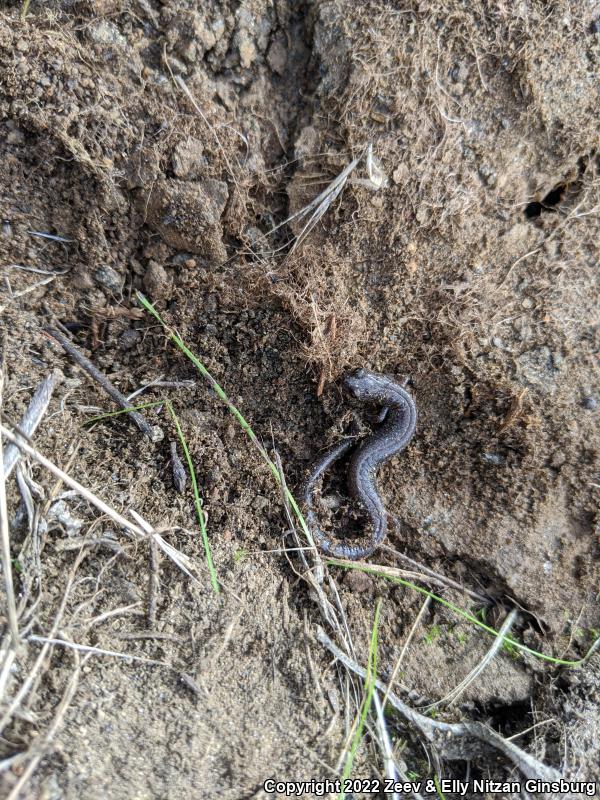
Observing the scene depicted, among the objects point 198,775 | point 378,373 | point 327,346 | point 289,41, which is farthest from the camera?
point 378,373

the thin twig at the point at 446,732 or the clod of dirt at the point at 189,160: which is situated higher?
the clod of dirt at the point at 189,160

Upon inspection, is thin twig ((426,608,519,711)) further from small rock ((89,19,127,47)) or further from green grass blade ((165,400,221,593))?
small rock ((89,19,127,47))

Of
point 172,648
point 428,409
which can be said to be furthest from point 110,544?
point 428,409

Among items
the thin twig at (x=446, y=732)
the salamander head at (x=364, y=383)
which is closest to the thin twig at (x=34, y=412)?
the salamander head at (x=364, y=383)

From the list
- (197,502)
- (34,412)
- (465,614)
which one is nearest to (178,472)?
(197,502)

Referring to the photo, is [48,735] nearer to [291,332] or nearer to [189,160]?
[291,332]

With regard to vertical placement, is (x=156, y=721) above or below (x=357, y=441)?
below

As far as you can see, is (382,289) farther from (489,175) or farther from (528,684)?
(528,684)

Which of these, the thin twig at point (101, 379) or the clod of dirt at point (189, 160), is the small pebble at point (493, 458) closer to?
the thin twig at point (101, 379)
